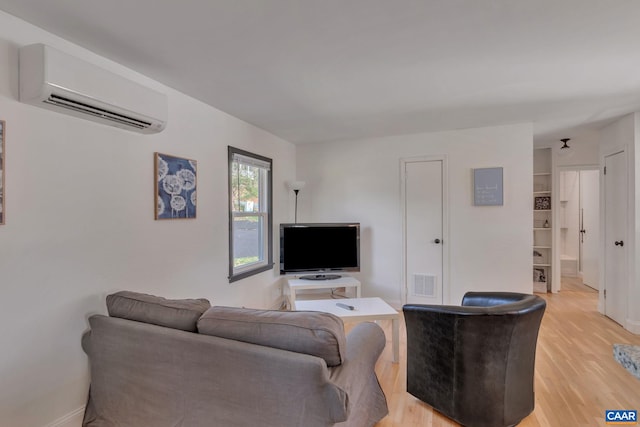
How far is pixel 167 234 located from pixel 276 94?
1.45 metres

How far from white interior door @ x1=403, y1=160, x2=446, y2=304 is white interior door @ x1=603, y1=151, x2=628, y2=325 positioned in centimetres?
184

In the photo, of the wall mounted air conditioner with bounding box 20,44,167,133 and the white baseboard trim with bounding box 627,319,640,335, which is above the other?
the wall mounted air conditioner with bounding box 20,44,167,133

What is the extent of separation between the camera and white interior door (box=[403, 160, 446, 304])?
4.12 meters

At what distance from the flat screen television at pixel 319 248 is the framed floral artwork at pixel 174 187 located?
1490mm

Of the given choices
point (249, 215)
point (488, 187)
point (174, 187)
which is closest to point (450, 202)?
point (488, 187)

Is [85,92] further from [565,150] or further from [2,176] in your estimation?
[565,150]

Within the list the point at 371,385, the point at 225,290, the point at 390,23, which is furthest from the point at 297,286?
the point at 390,23

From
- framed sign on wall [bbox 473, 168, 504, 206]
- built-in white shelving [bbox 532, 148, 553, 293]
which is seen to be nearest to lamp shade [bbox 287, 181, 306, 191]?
framed sign on wall [bbox 473, 168, 504, 206]

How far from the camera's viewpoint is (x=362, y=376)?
5.34 feet

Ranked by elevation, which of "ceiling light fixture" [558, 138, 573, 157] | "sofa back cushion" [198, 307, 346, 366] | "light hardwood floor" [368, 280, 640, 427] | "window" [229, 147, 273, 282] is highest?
"ceiling light fixture" [558, 138, 573, 157]

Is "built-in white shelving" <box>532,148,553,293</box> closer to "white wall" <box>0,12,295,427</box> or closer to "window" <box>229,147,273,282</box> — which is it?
"window" <box>229,147,273,282</box>

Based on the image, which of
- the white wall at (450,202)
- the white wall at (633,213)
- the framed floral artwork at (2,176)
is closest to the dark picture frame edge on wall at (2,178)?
the framed floral artwork at (2,176)

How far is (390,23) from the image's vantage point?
1684mm

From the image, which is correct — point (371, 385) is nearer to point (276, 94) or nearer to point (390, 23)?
point (390, 23)
